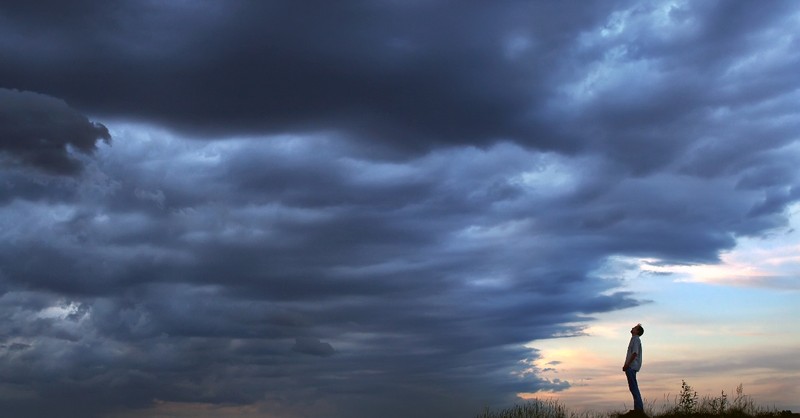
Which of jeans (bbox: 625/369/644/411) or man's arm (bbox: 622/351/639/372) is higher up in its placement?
man's arm (bbox: 622/351/639/372)

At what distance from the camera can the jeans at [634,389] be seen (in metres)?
21.2

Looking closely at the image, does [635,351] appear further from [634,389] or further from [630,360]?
[634,389]

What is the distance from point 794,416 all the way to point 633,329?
6.55 metres

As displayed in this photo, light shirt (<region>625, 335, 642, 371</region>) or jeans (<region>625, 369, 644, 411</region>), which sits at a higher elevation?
light shirt (<region>625, 335, 642, 371</region>)

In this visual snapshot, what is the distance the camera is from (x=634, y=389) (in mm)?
21453

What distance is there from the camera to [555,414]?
23234mm

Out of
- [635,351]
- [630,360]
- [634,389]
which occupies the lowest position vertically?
[634,389]

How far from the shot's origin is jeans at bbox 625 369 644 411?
69.5 feet

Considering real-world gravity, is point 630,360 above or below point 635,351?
below

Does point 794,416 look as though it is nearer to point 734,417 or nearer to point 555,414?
point 734,417

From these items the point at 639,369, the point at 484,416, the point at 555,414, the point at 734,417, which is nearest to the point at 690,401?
the point at 734,417

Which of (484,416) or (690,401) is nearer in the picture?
(690,401)

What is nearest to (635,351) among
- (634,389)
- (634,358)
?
(634,358)

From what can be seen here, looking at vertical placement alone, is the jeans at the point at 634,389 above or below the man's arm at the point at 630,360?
below
